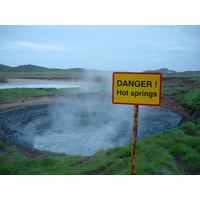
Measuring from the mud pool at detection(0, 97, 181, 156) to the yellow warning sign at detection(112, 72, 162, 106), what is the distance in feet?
12.5

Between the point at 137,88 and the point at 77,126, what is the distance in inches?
261

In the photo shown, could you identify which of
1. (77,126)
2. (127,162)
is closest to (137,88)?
(127,162)

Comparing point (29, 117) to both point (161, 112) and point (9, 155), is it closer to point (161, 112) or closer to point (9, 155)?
point (9, 155)

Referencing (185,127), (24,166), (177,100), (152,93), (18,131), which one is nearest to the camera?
(152,93)

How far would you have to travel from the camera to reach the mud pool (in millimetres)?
6734

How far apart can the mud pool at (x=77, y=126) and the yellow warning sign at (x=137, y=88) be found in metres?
3.81

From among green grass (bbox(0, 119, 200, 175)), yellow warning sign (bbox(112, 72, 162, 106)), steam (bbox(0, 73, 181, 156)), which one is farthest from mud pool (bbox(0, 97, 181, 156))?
yellow warning sign (bbox(112, 72, 162, 106))

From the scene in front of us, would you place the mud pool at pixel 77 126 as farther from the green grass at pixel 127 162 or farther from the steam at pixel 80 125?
the green grass at pixel 127 162

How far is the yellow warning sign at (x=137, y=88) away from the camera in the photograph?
8.03 feet

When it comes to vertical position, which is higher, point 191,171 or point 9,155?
point 191,171

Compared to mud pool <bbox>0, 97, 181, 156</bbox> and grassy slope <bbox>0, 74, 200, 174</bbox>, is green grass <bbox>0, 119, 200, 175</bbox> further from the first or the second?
mud pool <bbox>0, 97, 181, 156</bbox>

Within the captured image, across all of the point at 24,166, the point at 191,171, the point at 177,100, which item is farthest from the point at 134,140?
the point at 177,100

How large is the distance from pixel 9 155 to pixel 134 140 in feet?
12.9

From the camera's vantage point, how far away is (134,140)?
8.79 feet
